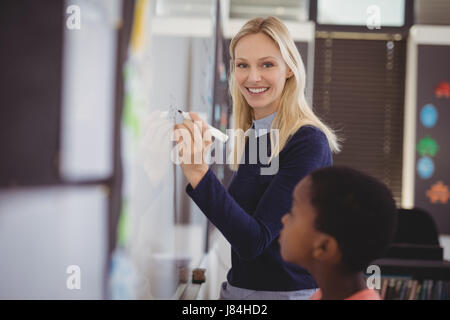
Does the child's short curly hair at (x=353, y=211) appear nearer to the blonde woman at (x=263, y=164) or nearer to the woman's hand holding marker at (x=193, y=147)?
the blonde woman at (x=263, y=164)

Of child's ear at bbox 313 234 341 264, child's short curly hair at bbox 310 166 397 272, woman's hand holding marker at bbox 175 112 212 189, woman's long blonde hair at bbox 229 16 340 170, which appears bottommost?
child's ear at bbox 313 234 341 264

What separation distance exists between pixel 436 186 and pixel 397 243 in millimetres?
579

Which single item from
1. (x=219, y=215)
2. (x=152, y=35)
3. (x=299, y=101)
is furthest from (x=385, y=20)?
(x=219, y=215)

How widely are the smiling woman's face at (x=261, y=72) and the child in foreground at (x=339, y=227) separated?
194 mm

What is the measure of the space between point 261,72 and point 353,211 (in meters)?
0.31

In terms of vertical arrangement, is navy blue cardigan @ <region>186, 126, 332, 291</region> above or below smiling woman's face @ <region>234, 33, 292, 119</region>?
below

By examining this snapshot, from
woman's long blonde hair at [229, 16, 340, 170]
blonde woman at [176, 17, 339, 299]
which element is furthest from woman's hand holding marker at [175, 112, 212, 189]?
woman's long blonde hair at [229, 16, 340, 170]

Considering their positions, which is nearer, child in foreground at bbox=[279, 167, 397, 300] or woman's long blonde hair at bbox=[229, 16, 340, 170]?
child in foreground at bbox=[279, 167, 397, 300]

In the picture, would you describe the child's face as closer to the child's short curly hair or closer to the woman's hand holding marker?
the child's short curly hair

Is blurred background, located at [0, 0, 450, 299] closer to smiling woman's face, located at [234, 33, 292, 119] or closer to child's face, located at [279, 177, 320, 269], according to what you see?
smiling woman's face, located at [234, 33, 292, 119]

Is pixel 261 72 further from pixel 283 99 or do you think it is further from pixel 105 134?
pixel 105 134

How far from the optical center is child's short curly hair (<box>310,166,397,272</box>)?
645 millimetres

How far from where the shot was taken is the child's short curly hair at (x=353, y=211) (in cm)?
64

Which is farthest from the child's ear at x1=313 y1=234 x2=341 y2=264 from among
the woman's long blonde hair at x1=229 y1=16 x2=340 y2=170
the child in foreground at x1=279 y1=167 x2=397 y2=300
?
the woman's long blonde hair at x1=229 y1=16 x2=340 y2=170
